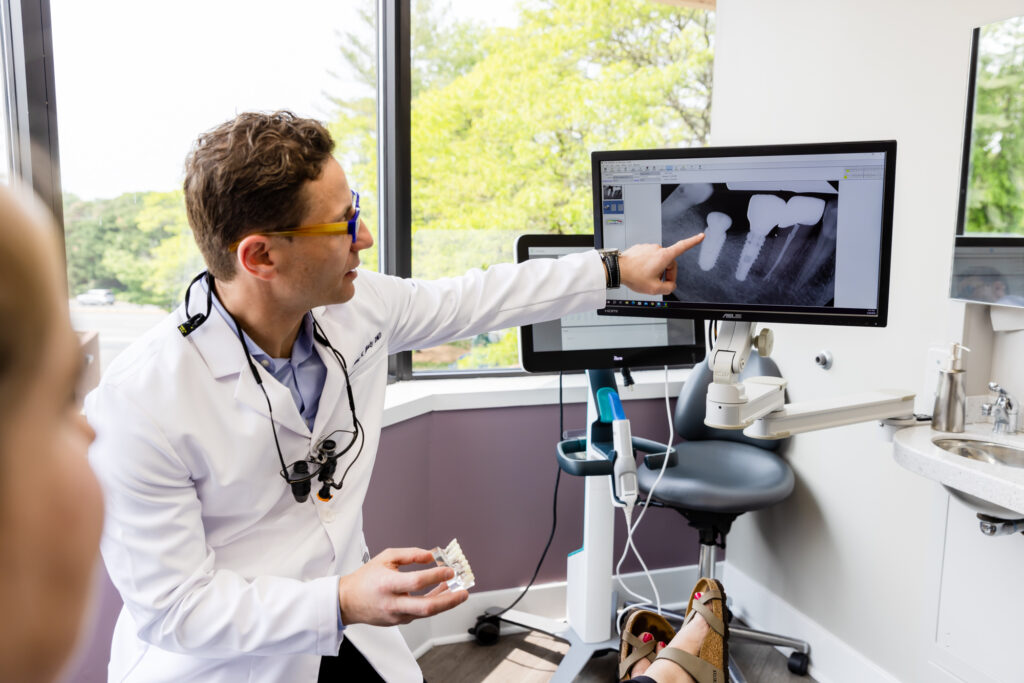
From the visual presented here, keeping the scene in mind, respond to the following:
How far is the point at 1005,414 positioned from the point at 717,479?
73 cm

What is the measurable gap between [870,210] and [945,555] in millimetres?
765

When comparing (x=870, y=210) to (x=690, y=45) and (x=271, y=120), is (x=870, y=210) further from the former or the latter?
(x=690, y=45)

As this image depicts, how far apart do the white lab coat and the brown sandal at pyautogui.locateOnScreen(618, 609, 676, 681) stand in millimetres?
738

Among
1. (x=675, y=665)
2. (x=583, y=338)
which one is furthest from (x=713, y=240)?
(x=675, y=665)

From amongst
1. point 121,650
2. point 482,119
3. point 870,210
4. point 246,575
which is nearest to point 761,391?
point 870,210

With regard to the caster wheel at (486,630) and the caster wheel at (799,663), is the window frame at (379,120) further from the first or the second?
the caster wheel at (799,663)

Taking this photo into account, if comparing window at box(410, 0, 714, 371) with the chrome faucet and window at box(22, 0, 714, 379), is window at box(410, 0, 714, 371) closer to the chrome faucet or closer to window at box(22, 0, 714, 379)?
window at box(22, 0, 714, 379)

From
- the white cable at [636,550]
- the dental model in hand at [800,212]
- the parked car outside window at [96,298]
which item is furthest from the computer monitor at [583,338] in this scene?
the parked car outside window at [96,298]

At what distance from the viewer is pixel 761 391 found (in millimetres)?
1417

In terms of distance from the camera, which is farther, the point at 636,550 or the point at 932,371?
the point at 636,550

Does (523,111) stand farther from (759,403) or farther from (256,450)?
(256,450)

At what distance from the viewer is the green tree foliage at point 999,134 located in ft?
4.83

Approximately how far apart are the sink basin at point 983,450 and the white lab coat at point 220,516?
108 cm

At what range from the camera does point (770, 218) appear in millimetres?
1375
